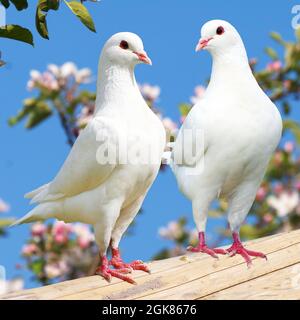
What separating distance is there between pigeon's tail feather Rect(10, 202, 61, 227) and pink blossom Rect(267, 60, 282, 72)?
348cm

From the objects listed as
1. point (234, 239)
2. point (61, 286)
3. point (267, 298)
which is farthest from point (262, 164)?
point (61, 286)

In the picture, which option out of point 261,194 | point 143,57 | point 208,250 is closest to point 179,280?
point 208,250

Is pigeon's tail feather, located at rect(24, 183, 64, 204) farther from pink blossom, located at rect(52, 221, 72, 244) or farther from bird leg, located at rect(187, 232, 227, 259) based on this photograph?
pink blossom, located at rect(52, 221, 72, 244)

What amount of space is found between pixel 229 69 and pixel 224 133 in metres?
0.44

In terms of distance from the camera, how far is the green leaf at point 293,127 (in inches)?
275

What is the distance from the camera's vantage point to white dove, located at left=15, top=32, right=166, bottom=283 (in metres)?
4.56

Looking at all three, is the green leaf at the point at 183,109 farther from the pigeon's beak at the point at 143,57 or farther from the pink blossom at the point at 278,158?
the pigeon's beak at the point at 143,57

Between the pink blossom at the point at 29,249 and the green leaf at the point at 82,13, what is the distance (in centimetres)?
406

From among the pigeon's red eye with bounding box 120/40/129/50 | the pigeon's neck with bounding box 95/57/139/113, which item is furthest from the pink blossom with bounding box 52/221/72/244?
the pigeon's red eye with bounding box 120/40/129/50

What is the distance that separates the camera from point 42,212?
194 inches

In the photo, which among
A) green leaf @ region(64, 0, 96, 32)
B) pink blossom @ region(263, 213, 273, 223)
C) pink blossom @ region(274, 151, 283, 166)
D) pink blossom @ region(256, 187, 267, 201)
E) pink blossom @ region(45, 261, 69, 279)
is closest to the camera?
green leaf @ region(64, 0, 96, 32)

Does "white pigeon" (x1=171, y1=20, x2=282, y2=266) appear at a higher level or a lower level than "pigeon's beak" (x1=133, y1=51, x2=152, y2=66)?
lower

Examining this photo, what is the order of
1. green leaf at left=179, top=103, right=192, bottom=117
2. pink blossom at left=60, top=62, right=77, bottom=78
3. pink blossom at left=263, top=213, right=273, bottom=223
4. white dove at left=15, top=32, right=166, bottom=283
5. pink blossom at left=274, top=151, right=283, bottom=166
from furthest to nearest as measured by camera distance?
pink blossom at left=274, top=151, right=283, bottom=166, pink blossom at left=263, top=213, right=273, bottom=223, pink blossom at left=60, top=62, right=77, bottom=78, green leaf at left=179, top=103, right=192, bottom=117, white dove at left=15, top=32, right=166, bottom=283
